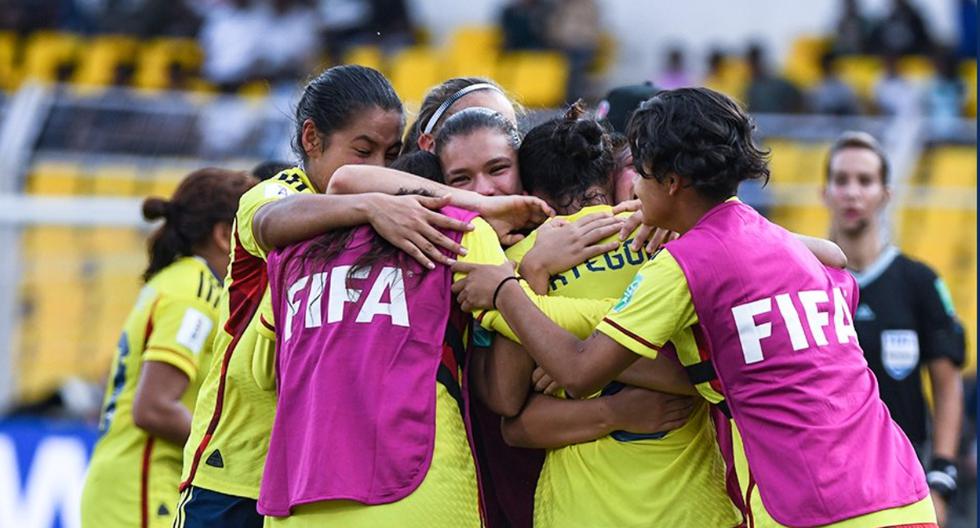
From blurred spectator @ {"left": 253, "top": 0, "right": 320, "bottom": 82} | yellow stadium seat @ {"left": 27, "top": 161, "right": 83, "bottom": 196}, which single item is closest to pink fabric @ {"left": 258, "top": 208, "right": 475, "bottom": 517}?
yellow stadium seat @ {"left": 27, "top": 161, "right": 83, "bottom": 196}

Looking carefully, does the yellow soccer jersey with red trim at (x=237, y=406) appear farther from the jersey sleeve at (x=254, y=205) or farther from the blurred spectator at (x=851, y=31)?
the blurred spectator at (x=851, y=31)

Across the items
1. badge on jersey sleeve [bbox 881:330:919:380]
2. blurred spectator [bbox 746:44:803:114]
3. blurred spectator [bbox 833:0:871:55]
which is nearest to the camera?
badge on jersey sleeve [bbox 881:330:919:380]

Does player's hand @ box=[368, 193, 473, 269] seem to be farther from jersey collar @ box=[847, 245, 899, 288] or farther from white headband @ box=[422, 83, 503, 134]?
jersey collar @ box=[847, 245, 899, 288]

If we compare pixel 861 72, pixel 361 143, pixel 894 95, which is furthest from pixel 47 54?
pixel 361 143

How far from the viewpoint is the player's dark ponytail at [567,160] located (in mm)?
3914

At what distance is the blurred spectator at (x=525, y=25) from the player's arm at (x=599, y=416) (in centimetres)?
1169

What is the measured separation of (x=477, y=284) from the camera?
3.54 m

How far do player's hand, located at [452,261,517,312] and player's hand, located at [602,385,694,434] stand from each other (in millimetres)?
403

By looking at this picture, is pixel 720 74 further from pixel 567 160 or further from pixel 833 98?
pixel 567 160

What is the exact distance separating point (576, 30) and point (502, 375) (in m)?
11.6

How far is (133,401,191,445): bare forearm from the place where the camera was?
16.8 ft

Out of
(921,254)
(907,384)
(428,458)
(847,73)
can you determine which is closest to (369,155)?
(428,458)

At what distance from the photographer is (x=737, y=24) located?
49.3ft

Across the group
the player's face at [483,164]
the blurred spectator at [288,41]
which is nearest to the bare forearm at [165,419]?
the player's face at [483,164]
